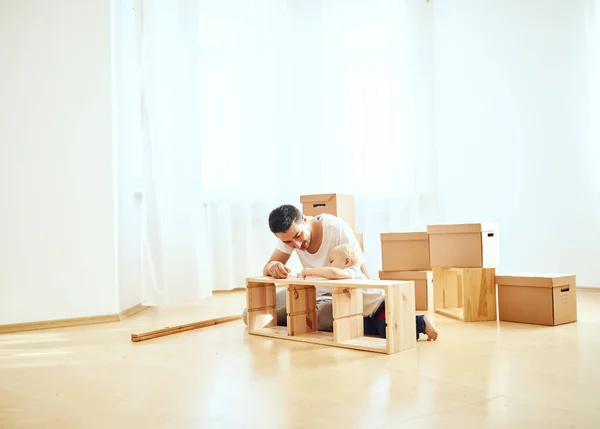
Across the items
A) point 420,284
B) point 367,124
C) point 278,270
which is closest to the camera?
point 278,270

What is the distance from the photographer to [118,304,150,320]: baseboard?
3634 millimetres

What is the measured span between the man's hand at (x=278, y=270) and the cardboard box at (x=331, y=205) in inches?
43.2

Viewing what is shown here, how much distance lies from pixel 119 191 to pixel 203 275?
824 millimetres

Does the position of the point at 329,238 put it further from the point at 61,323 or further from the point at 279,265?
the point at 61,323

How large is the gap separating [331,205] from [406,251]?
0.56 m

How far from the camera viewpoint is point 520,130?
4660 millimetres

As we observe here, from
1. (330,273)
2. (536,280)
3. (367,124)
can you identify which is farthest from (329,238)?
(367,124)

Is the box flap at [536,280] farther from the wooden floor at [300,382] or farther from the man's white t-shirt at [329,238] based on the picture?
the man's white t-shirt at [329,238]

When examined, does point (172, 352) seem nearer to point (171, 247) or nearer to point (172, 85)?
point (171, 247)

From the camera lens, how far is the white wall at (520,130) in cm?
436

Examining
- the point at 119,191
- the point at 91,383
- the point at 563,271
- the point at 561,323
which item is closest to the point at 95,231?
the point at 119,191

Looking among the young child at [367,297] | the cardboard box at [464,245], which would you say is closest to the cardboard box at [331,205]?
the cardboard box at [464,245]

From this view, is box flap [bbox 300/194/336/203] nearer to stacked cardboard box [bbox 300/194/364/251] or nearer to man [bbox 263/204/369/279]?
stacked cardboard box [bbox 300/194/364/251]

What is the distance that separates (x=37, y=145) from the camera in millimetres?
3400
